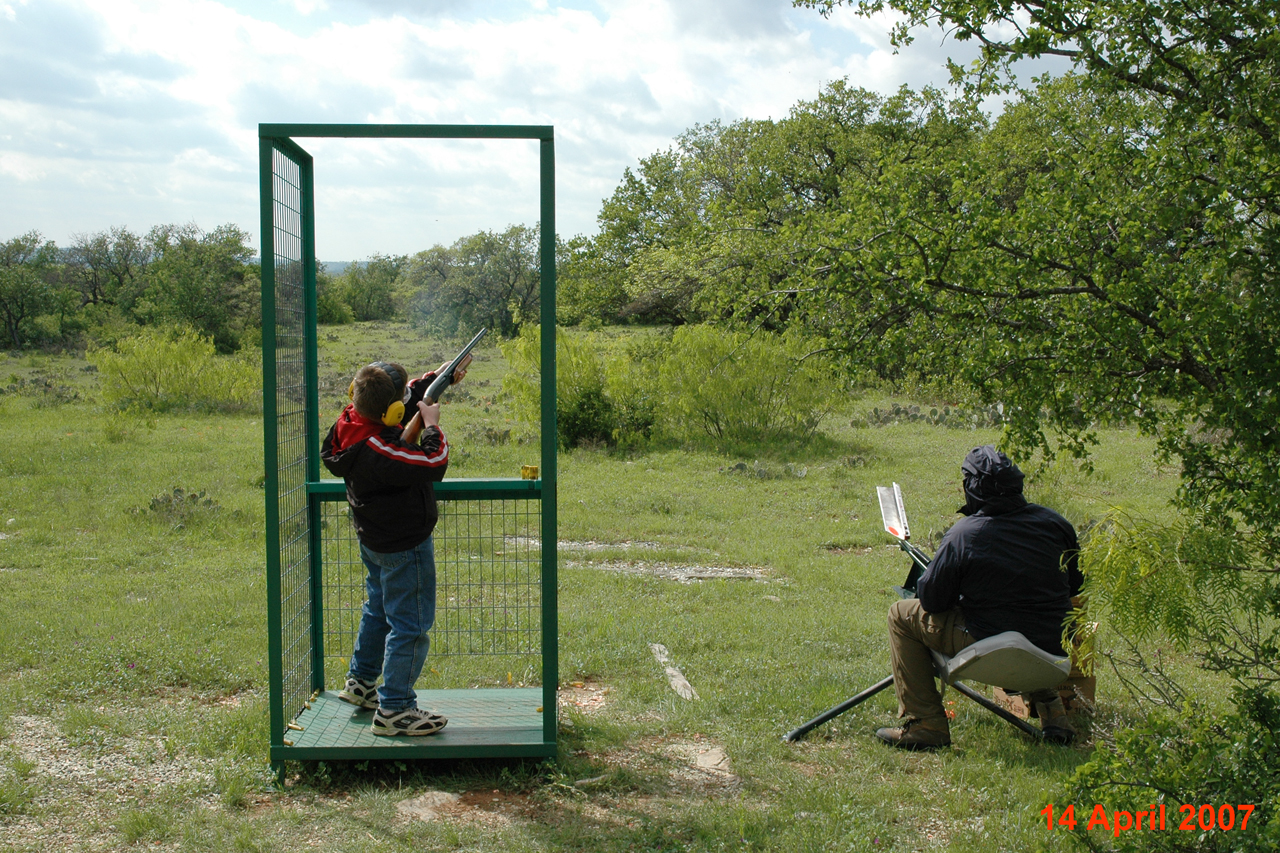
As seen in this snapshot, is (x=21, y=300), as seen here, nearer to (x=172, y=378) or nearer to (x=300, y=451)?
(x=172, y=378)

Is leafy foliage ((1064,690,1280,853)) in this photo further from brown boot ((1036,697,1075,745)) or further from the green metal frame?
the green metal frame

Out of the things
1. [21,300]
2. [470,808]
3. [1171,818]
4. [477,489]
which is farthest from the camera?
[21,300]

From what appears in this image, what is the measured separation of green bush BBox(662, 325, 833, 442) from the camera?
15.3 metres

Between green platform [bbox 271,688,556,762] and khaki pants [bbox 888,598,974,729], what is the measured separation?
1.74 meters

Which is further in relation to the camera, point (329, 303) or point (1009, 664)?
point (329, 303)

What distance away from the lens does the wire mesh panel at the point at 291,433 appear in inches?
156

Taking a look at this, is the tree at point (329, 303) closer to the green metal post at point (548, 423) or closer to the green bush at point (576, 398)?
the green metal post at point (548, 423)

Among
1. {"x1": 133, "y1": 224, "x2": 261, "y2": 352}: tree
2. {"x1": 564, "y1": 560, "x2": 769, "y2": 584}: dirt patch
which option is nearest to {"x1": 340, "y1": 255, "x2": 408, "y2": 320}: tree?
{"x1": 564, "y1": 560, "x2": 769, "y2": 584}: dirt patch

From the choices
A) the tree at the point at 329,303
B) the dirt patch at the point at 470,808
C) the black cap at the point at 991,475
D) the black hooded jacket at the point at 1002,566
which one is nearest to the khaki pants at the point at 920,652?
the black hooded jacket at the point at 1002,566

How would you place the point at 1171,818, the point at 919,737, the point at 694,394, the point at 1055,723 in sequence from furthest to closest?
the point at 694,394 < the point at 1055,723 < the point at 919,737 < the point at 1171,818

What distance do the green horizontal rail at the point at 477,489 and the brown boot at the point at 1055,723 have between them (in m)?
2.74

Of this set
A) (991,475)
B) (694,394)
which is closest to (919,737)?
(991,475)

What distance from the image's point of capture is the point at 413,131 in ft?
13.0

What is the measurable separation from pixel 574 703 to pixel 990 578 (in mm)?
2288
